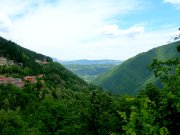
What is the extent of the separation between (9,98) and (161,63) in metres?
154

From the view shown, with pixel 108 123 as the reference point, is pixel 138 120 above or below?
above

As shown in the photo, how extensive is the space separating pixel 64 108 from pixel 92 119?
17.7 m

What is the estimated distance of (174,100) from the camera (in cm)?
1526

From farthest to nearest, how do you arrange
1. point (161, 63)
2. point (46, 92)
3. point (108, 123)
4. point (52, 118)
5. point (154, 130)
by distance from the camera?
point (46, 92)
point (52, 118)
point (108, 123)
point (161, 63)
point (154, 130)

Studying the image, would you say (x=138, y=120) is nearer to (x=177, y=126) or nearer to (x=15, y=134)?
(x=177, y=126)

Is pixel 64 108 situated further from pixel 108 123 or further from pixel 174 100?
pixel 174 100

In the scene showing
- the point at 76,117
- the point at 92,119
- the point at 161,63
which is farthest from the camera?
the point at 76,117

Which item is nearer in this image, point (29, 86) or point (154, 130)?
point (154, 130)

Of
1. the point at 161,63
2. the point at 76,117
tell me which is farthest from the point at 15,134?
the point at 161,63

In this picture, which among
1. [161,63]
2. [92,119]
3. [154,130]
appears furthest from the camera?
[92,119]

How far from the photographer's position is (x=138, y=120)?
15.1 metres

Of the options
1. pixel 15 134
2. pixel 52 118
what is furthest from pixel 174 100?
pixel 15 134

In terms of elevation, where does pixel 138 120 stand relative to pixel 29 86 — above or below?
above

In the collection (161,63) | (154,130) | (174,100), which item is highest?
(161,63)
